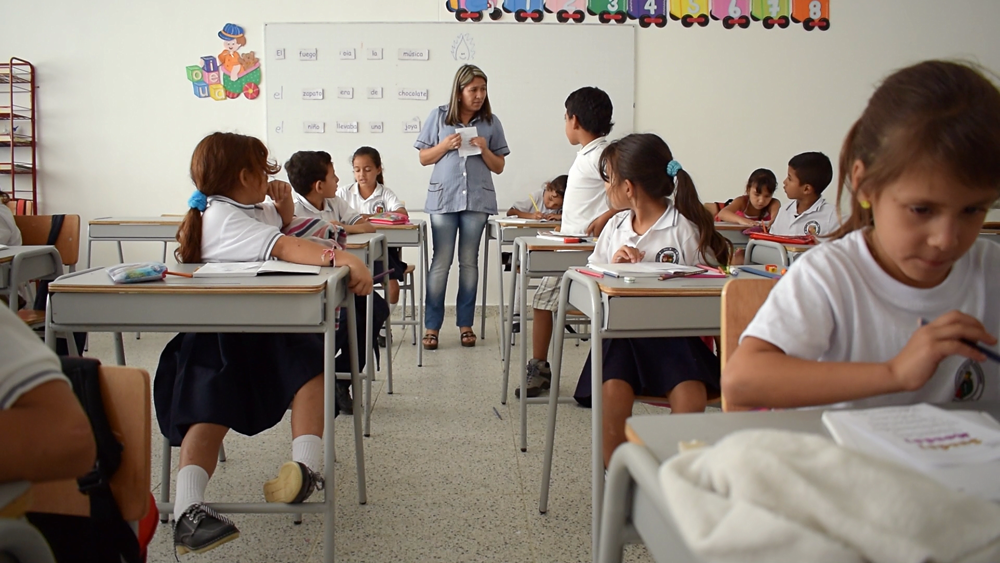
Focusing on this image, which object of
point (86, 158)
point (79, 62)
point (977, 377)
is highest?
point (79, 62)

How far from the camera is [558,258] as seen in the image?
7.72ft

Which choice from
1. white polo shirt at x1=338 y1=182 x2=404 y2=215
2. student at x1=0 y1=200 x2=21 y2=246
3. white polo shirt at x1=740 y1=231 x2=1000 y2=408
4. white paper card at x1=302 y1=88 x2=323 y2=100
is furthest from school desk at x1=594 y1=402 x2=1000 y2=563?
white paper card at x1=302 y1=88 x2=323 y2=100

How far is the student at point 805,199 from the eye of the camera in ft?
10.8

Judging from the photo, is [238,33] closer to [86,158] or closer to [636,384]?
[86,158]

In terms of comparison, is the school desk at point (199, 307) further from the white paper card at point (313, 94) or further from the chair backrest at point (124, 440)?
the white paper card at point (313, 94)

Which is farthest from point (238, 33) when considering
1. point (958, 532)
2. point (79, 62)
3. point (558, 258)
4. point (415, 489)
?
point (958, 532)

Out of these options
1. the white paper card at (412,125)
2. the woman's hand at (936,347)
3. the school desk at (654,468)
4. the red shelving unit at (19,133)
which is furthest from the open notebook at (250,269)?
the red shelving unit at (19,133)

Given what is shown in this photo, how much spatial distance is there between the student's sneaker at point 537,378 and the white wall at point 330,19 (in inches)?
102

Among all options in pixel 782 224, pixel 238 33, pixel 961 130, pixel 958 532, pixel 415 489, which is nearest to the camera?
pixel 958 532

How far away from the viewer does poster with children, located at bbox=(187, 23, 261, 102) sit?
15.4ft

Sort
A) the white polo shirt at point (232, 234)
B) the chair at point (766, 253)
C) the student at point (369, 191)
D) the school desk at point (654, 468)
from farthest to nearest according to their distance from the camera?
the student at point (369, 191) → the chair at point (766, 253) → the white polo shirt at point (232, 234) → the school desk at point (654, 468)

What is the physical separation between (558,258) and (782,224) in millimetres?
1645

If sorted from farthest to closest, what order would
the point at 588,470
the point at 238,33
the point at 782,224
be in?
the point at 238,33 < the point at 782,224 < the point at 588,470

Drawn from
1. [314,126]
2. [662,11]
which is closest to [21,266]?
[314,126]
